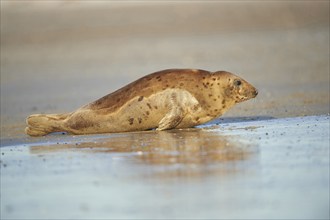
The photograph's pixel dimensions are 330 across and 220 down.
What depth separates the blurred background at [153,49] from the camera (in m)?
13.9

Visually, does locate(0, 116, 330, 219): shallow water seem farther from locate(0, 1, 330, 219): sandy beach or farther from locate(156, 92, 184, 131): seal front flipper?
locate(156, 92, 184, 131): seal front flipper

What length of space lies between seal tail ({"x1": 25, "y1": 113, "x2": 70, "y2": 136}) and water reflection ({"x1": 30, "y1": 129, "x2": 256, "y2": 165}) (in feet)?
2.59

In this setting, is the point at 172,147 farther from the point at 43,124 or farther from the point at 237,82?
the point at 43,124

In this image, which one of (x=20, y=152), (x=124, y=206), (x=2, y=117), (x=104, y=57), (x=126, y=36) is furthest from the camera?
(x=126, y=36)

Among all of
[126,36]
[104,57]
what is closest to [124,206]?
[104,57]

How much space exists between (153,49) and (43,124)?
10.2m

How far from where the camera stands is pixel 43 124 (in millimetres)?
10281

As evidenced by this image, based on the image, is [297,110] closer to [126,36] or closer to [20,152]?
[20,152]

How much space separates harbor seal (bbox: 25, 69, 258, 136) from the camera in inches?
397

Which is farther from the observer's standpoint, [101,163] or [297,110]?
[297,110]

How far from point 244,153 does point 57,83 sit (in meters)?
9.16

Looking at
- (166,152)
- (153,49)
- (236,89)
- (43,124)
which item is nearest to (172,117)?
(236,89)

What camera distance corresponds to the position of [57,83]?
55.1ft

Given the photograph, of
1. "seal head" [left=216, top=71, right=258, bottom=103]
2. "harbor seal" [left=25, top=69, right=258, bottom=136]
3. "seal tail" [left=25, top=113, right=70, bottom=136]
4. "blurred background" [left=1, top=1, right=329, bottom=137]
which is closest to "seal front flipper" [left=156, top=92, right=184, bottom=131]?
"harbor seal" [left=25, top=69, right=258, bottom=136]
